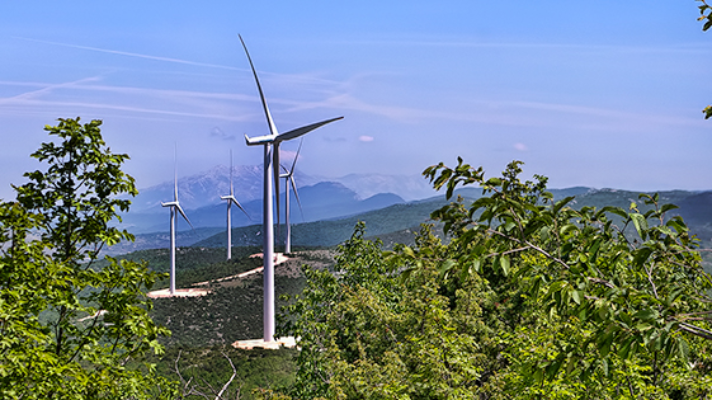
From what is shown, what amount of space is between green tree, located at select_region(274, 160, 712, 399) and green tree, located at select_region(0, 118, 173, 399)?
4.11 m

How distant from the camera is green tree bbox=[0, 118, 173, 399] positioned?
26.0ft

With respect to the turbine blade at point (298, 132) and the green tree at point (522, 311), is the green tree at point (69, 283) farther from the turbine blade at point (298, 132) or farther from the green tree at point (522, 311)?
the turbine blade at point (298, 132)

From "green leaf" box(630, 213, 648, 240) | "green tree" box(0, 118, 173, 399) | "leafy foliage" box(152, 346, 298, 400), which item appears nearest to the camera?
"green leaf" box(630, 213, 648, 240)

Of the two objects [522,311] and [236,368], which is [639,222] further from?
[236,368]

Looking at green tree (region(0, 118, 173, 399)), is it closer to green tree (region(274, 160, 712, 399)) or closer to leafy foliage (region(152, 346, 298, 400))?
green tree (region(274, 160, 712, 399))

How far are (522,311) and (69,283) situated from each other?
1189 centimetres

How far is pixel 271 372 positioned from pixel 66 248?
21.8 meters

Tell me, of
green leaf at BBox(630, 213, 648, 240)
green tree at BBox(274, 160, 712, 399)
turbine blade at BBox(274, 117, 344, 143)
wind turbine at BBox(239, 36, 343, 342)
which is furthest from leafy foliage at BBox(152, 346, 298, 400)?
green leaf at BBox(630, 213, 648, 240)

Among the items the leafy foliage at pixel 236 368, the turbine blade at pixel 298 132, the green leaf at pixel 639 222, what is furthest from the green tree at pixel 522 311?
the turbine blade at pixel 298 132

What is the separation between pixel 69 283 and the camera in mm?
9289

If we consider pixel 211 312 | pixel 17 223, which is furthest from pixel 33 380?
pixel 211 312

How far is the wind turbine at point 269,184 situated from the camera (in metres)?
35.1

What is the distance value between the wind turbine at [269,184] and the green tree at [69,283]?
24458 millimetres

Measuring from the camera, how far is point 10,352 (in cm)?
748
